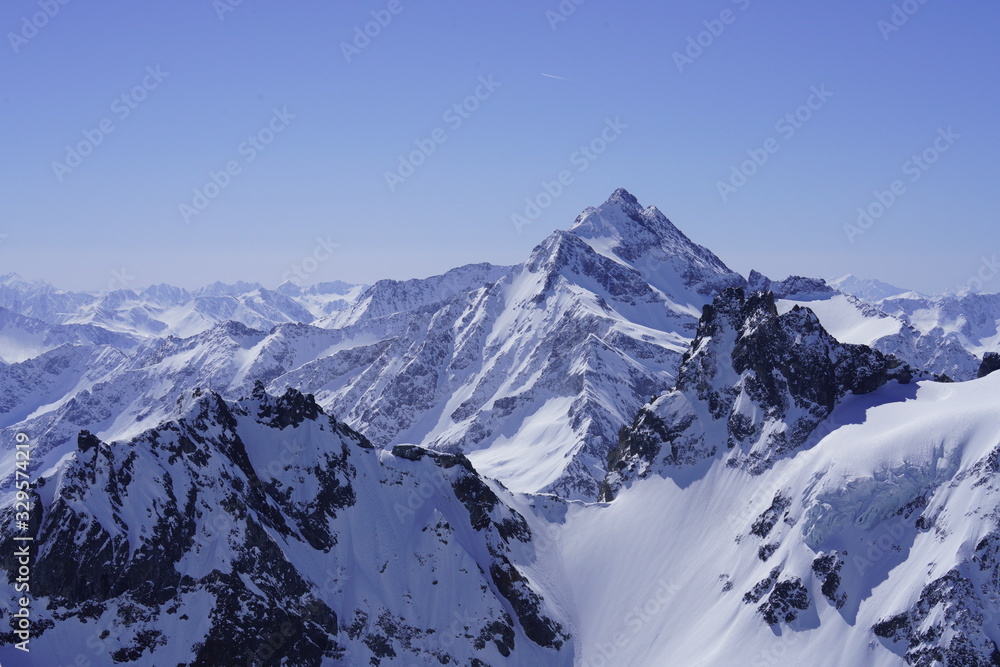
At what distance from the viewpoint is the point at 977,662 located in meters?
102

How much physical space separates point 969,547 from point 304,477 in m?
106

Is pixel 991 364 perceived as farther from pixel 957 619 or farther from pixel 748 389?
pixel 957 619

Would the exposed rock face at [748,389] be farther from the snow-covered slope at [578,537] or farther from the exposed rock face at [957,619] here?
the exposed rock face at [957,619]

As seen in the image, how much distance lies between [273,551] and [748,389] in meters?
99.1

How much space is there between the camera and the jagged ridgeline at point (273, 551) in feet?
343

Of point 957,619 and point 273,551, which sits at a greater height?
point 273,551

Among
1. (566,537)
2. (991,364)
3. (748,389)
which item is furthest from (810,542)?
(991,364)

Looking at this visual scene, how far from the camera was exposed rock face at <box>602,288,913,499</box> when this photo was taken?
151 m

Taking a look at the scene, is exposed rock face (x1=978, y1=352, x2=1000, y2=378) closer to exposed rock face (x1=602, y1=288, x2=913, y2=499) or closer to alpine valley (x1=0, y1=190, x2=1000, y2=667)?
alpine valley (x1=0, y1=190, x2=1000, y2=667)

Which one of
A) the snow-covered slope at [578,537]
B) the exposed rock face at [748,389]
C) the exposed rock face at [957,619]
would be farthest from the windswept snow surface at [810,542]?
the exposed rock face at [748,389]

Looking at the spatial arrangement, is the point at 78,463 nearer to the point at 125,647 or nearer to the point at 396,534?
the point at 125,647

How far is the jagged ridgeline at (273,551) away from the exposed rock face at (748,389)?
125 ft

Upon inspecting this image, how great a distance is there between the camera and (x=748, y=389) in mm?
160625

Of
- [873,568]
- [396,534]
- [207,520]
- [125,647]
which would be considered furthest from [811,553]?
[125,647]
